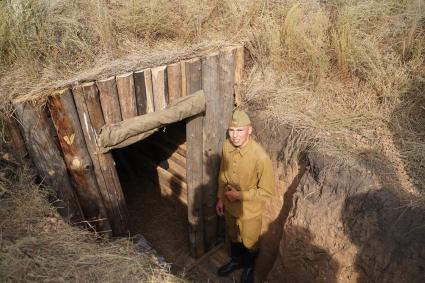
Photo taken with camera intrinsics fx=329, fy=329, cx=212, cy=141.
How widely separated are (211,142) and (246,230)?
117 centimetres

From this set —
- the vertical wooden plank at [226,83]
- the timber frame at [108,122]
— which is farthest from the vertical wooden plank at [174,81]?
the vertical wooden plank at [226,83]

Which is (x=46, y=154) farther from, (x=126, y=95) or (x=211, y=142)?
(x=211, y=142)

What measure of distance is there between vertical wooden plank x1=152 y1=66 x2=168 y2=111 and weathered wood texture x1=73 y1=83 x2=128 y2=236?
0.60 metres

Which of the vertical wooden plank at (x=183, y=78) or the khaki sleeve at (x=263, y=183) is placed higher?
the vertical wooden plank at (x=183, y=78)

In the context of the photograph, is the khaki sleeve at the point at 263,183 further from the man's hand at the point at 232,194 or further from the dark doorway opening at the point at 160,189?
the dark doorway opening at the point at 160,189

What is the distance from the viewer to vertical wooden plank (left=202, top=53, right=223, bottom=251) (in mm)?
3752

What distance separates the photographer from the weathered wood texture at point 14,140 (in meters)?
2.57

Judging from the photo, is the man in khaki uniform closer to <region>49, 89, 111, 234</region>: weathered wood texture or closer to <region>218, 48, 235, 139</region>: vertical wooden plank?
<region>218, 48, 235, 139</region>: vertical wooden plank

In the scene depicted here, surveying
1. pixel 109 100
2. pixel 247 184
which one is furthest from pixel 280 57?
pixel 109 100

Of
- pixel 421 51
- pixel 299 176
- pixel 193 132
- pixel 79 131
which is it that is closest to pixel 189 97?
pixel 193 132

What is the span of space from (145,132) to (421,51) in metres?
3.24

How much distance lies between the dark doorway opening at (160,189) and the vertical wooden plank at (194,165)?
437 millimetres

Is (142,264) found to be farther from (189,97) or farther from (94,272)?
(189,97)

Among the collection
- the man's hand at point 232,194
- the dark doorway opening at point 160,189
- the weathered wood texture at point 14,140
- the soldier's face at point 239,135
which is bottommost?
the dark doorway opening at point 160,189
